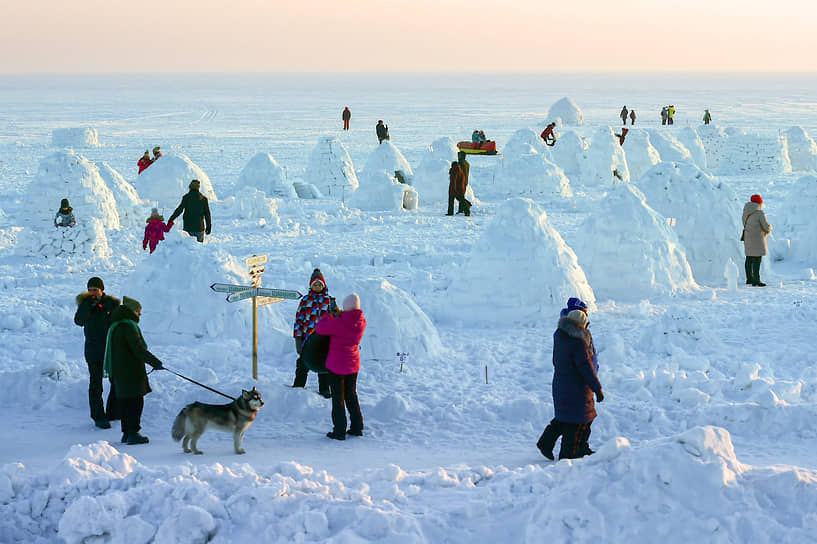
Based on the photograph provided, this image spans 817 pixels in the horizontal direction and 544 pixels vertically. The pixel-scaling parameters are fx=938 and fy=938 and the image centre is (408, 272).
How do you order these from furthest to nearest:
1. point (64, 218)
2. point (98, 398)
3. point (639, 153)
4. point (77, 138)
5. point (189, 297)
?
point (77, 138), point (639, 153), point (64, 218), point (189, 297), point (98, 398)

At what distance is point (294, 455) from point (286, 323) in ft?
10.7

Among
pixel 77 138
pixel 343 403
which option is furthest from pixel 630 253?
pixel 77 138

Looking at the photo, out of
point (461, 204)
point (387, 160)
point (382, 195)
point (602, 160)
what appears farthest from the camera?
point (602, 160)

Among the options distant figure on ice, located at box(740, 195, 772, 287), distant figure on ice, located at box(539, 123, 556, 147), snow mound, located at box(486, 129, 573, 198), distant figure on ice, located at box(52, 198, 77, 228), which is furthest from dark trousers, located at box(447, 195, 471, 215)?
distant figure on ice, located at box(539, 123, 556, 147)

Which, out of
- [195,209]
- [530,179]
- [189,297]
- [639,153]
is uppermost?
[639,153]

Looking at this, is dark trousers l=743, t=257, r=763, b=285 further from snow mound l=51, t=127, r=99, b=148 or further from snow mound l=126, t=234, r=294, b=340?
snow mound l=51, t=127, r=99, b=148

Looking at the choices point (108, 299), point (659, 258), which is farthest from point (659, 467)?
point (659, 258)

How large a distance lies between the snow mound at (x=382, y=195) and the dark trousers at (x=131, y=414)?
12319mm

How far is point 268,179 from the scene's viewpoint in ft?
66.2

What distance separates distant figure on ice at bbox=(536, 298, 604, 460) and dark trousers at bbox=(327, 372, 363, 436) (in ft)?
4.94

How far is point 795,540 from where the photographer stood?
406cm

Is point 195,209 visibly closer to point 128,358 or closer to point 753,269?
point 128,358

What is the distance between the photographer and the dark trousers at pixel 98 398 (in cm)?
673

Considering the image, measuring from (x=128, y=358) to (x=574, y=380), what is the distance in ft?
9.77
